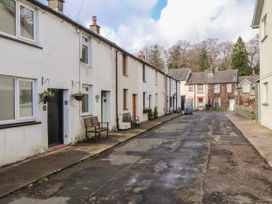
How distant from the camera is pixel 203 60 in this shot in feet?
228

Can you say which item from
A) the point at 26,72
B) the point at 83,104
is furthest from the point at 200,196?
the point at 83,104

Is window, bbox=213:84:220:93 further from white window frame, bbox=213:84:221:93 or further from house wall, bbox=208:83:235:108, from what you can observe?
house wall, bbox=208:83:235:108

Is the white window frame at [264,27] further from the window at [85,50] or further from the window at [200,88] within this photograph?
the window at [200,88]

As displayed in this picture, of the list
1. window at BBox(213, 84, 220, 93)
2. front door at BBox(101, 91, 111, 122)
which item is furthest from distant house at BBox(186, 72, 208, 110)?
front door at BBox(101, 91, 111, 122)

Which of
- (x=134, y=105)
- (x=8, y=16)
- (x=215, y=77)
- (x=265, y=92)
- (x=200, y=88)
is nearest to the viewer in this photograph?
(x=8, y=16)

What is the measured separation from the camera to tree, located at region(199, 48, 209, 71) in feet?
228

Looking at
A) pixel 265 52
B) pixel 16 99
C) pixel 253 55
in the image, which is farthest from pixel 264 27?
pixel 253 55

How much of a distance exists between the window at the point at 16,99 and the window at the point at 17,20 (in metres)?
1.37

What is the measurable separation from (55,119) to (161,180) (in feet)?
19.1

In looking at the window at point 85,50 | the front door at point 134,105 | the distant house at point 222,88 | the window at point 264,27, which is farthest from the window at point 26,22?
the distant house at point 222,88

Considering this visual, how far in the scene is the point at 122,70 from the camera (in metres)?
18.5

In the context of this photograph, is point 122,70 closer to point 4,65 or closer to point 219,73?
point 4,65

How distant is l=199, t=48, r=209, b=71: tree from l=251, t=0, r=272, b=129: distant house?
51.0 metres

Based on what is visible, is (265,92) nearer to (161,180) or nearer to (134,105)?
(134,105)
